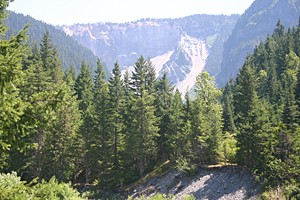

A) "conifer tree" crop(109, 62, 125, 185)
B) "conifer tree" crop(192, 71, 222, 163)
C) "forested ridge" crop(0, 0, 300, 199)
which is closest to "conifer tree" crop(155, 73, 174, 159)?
"forested ridge" crop(0, 0, 300, 199)

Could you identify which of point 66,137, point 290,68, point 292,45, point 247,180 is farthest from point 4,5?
point 292,45

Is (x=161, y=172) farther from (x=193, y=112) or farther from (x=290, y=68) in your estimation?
(x=290, y=68)

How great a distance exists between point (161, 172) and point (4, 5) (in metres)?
37.6

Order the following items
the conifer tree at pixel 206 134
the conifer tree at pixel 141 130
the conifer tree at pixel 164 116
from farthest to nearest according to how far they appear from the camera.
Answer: the conifer tree at pixel 164 116, the conifer tree at pixel 141 130, the conifer tree at pixel 206 134

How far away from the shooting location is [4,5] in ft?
28.2

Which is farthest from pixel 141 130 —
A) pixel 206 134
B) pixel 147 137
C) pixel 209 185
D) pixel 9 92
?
pixel 9 92

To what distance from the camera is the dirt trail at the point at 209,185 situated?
32781 millimetres

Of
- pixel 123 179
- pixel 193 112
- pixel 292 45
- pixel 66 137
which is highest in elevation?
pixel 292 45

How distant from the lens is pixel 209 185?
120ft

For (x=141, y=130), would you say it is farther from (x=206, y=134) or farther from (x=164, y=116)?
(x=206, y=134)

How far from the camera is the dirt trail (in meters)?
32.8

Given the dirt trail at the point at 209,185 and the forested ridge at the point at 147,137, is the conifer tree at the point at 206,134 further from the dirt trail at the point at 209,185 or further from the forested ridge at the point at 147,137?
the dirt trail at the point at 209,185

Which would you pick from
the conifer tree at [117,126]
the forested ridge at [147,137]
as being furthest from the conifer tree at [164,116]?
the conifer tree at [117,126]

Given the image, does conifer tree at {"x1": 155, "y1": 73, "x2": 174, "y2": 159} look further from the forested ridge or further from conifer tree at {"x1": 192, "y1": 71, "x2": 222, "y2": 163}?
conifer tree at {"x1": 192, "y1": 71, "x2": 222, "y2": 163}
